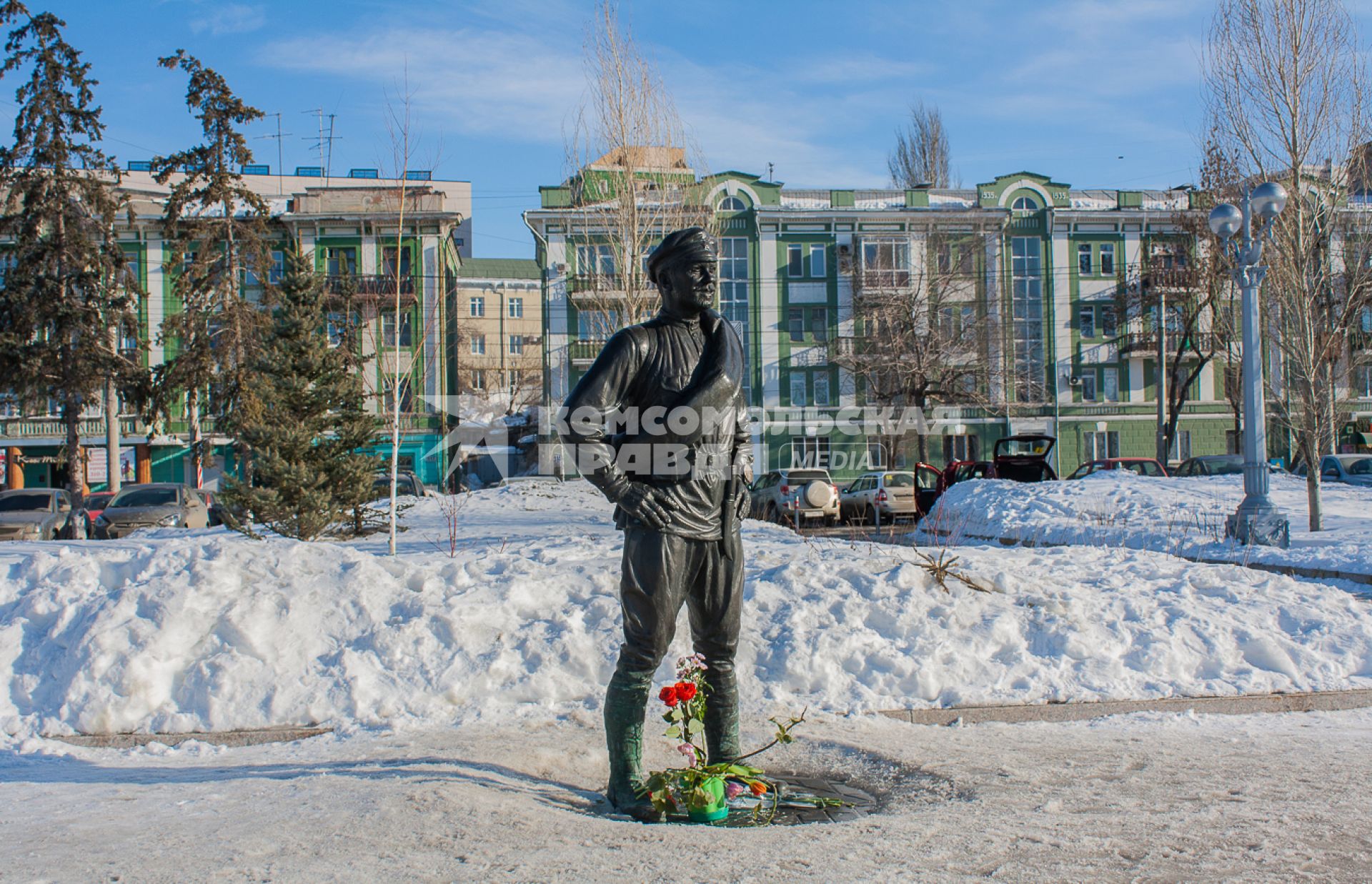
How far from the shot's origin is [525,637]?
21.3 ft

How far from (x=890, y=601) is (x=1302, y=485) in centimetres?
2024

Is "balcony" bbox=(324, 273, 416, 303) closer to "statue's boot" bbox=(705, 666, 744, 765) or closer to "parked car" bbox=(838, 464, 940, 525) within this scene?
"statue's boot" bbox=(705, 666, 744, 765)

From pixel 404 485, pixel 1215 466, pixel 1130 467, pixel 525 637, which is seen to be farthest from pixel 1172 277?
pixel 525 637

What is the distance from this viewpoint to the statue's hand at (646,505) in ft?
13.2

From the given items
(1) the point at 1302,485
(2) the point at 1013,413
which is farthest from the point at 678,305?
(2) the point at 1013,413

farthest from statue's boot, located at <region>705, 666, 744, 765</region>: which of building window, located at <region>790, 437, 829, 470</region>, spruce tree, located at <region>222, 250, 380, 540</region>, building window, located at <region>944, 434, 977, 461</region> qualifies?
building window, located at <region>944, 434, 977, 461</region>

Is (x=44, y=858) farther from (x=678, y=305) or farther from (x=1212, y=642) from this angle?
(x=1212, y=642)

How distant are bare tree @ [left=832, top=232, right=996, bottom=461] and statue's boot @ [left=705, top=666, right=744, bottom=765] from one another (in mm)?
34638

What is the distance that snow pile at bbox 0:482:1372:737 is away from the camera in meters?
5.91

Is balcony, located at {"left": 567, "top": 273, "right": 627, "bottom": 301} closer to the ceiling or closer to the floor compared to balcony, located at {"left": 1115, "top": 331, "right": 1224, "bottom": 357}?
closer to the floor

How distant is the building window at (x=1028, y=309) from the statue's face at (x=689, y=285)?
142 feet

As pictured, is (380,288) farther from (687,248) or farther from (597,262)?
(687,248)

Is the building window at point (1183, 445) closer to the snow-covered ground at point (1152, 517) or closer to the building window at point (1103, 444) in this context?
the building window at point (1103, 444)

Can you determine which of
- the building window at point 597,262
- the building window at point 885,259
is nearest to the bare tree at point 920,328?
the building window at point 885,259
